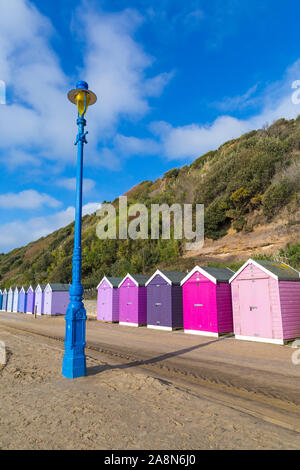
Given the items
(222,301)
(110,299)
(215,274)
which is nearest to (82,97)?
(215,274)

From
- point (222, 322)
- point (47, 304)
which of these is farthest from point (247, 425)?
point (47, 304)

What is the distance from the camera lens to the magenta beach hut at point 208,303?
1423cm

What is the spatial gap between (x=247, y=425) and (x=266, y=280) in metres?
9.22

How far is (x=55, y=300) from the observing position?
108 feet

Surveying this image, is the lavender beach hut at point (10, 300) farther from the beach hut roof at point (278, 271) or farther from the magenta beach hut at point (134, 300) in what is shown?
the beach hut roof at point (278, 271)

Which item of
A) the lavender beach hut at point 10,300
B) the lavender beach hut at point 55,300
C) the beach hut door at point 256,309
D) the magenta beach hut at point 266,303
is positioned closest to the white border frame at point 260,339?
the magenta beach hut at point 266,303

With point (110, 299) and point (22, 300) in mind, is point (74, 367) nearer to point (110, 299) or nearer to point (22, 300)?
point (110, 299)

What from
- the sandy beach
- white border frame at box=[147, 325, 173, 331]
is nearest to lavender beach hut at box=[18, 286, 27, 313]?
white border frame at box=[147, 325, 173, 331]

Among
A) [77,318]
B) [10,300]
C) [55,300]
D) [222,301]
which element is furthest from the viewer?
[10,300]

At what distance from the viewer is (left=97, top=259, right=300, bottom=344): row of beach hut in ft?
39.4

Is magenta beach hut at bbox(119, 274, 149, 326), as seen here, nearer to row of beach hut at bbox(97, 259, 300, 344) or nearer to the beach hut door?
row of beach hut at bbox(97, 259, 300, 344)

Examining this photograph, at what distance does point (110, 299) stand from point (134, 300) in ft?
9.38

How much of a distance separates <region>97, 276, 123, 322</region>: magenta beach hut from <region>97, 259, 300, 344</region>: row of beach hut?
0.91 meters
